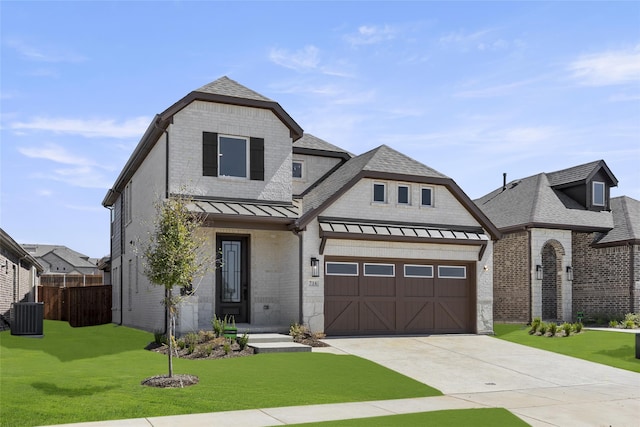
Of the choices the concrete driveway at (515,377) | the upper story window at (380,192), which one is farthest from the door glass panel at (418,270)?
the upper story window at (380,192)

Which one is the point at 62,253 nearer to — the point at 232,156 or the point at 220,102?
the point at 232,156

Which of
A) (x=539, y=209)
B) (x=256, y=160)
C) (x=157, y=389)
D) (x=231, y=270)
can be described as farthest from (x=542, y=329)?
(x=157, y=389)

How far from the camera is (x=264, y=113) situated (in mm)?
21391

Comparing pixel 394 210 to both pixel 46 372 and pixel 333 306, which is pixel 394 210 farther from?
pixel 46 372

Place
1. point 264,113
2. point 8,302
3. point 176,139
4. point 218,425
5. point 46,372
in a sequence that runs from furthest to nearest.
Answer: point 8,302 → point 264,113 → point 176,139 → point 46,372 → point 218,425

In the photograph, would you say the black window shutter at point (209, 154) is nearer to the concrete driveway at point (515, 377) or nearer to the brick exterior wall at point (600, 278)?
the concrete driveway at point (515, 377)

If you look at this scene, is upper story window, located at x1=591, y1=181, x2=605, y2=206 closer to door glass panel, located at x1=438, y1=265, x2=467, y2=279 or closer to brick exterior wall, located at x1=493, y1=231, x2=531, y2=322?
brick exterior wall, located at x1=493, y1=231, x2=531, y2=322

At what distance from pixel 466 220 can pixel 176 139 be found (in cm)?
1066

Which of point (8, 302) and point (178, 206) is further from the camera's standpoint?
point (8, 302)

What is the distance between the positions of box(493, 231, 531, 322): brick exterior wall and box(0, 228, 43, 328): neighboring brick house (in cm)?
2054

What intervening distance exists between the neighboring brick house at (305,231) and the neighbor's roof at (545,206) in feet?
18.1

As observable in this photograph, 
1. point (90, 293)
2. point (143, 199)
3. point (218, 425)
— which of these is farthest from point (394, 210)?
point (90, 293)

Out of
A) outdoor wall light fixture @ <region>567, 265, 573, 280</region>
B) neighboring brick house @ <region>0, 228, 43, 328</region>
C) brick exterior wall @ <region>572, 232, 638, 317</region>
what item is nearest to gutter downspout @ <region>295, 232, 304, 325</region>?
neighboring brick house @ <region>0, 228, 43, 328</region>

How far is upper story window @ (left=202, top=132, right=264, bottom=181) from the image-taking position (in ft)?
66.7
